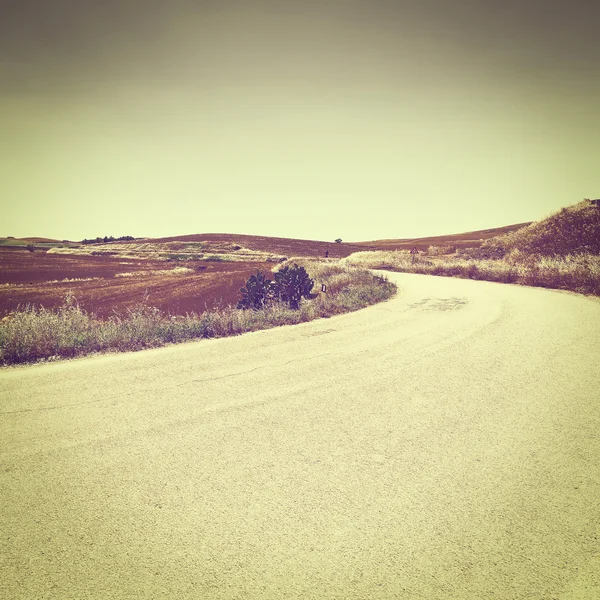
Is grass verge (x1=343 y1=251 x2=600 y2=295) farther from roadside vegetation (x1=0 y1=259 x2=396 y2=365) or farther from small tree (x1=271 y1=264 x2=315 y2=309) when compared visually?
small tree (x1=271 y1=264 x2=315 y2=309)

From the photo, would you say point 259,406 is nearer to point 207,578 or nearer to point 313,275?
point 207,578

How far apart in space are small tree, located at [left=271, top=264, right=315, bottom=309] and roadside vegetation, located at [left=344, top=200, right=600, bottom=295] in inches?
413

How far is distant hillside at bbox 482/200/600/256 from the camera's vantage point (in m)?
24.1

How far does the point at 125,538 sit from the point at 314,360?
420 cm

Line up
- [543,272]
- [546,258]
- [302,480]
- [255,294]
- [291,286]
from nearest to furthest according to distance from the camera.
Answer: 1. [302,480]
2. [255,294]
3. [291,286]
4. [543,272]
5. [546,258]

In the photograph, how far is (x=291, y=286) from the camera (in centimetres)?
1394

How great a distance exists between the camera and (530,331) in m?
8.23

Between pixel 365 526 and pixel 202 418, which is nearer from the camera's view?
pixel 365 526

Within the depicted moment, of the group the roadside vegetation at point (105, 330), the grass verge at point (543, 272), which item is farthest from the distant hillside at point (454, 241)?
the roadside vegetation at point (105, 330)

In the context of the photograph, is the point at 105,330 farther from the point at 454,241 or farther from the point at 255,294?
the point at 454,241

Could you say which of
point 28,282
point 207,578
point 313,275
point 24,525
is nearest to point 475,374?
point 207,578

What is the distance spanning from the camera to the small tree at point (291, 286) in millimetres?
13695

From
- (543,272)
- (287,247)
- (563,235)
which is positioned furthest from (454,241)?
(543,272)

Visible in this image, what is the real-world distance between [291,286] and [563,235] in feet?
77.8
